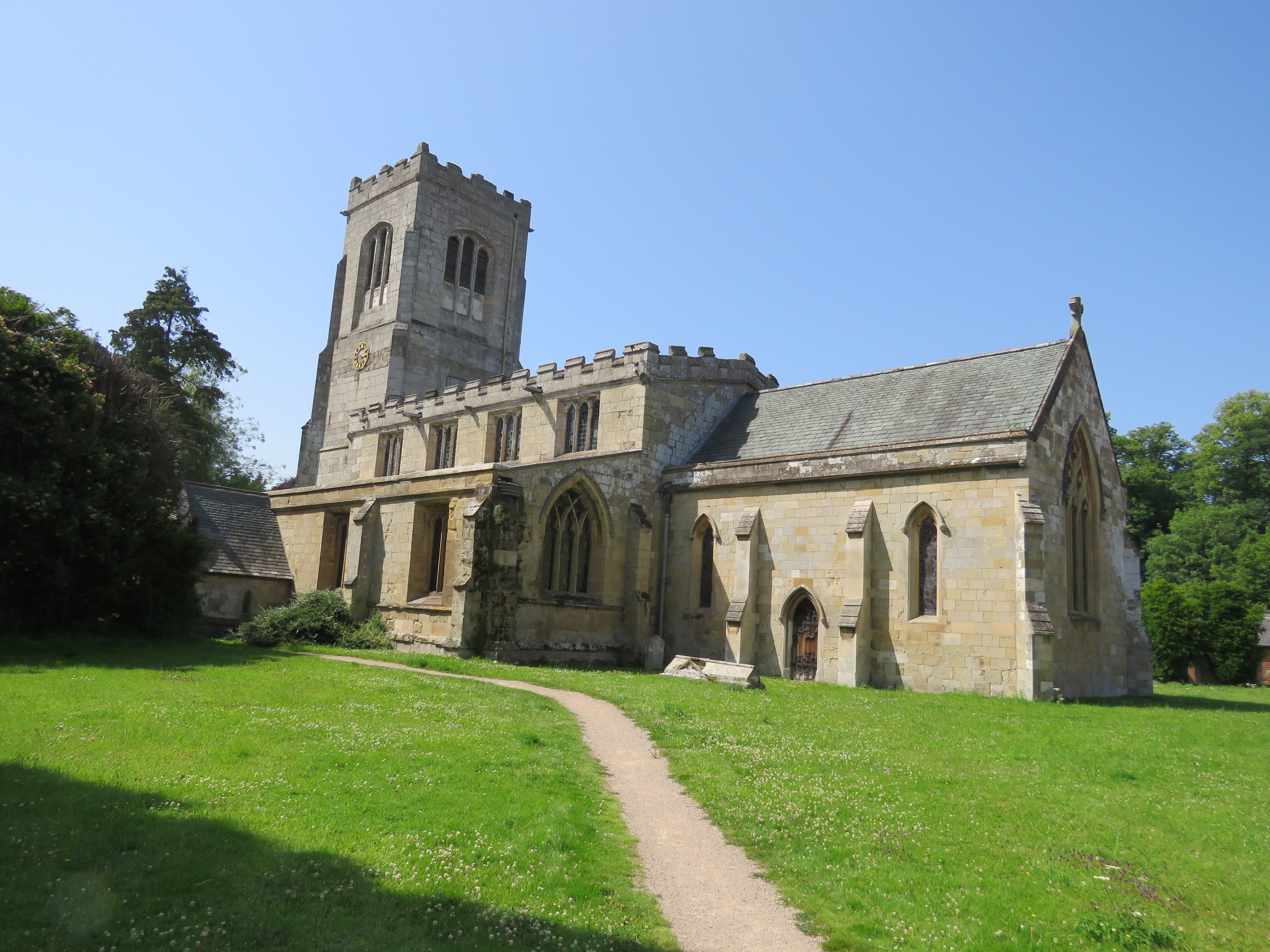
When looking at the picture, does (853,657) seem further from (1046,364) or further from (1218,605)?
(1218,605)

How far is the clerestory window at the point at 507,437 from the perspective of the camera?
31.4m

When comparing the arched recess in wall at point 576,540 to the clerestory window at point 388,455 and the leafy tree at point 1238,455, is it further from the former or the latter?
the leafy tree at point 1238,455

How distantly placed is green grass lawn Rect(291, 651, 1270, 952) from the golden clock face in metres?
30.6

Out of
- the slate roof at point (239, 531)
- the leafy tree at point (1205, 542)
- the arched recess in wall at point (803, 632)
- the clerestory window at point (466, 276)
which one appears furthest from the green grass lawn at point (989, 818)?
the leafy tree at point (1205, 542)

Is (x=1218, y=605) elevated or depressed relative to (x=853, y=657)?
elevated

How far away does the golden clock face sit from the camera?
4194 centimetres

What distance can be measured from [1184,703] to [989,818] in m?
16.9

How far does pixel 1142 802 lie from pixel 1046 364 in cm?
1578

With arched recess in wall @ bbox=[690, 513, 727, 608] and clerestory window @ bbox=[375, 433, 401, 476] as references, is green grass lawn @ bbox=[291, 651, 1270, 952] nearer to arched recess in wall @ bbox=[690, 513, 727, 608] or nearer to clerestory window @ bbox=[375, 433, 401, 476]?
arched recess in wall @ bbox=[690, 513, 727, 608]

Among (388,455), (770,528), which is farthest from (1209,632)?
(388,455)

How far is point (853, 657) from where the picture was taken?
20938mm

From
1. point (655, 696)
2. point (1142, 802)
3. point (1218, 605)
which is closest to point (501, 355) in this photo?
point (655, 696)

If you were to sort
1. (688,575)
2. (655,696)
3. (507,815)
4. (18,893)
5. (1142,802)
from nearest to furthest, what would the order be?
(18,893) → (507,815) → (1142,802) → (655,696) → (688,575)

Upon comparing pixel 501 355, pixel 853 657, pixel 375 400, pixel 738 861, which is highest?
pixel 501 355
